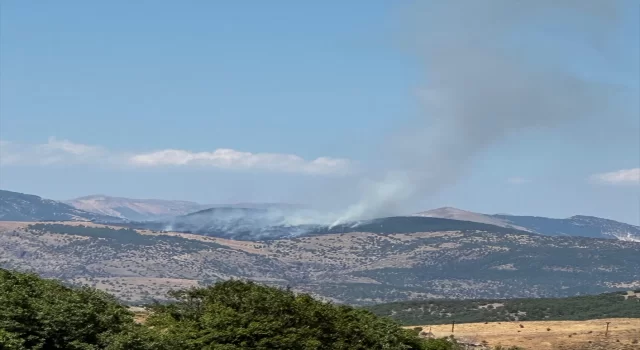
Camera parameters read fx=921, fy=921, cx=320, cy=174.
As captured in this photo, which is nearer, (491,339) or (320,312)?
(320,312)

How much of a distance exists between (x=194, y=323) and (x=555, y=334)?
7003 centimetres

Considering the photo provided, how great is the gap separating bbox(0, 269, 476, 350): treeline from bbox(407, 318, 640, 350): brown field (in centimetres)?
3519

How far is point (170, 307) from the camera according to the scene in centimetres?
7862

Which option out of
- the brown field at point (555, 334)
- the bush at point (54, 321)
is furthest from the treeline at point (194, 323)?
the brown field at point (555, 334)

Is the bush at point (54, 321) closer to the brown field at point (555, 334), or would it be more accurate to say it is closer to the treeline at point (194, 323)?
the treeline at point (194, 323)

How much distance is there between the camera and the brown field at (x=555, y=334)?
11594cm

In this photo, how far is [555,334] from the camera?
124812 mm

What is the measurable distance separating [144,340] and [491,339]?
236 ft

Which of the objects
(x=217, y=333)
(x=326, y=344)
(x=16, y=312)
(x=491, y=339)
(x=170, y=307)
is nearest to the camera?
(x=16, y=312)

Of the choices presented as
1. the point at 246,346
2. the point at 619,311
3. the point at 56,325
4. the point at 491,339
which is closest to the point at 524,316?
the point at 619,311

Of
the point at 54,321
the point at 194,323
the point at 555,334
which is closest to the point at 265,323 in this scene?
the point at 194,323

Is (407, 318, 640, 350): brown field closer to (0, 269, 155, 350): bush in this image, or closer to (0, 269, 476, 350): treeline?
(0, 269, 476, 350): treeline

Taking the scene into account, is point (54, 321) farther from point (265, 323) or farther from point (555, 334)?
point (555, 334)

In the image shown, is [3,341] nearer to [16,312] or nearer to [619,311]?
[16,312]
